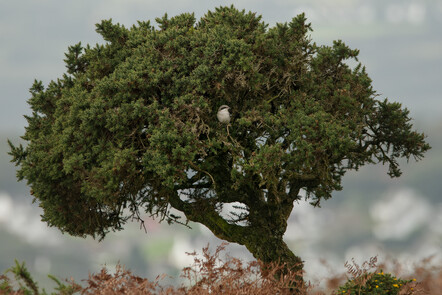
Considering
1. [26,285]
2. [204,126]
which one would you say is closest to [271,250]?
[204,126]

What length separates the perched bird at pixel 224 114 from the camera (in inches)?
626

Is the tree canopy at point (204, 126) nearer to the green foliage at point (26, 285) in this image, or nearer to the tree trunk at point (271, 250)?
the tree trunk at point (271, 250)

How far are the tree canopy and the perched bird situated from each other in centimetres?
36

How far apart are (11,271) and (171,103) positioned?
8508mm

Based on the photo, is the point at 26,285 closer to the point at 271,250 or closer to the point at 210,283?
the point at 210,283

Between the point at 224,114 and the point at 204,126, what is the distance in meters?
0.72

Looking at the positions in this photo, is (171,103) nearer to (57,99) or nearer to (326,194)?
(57,99)

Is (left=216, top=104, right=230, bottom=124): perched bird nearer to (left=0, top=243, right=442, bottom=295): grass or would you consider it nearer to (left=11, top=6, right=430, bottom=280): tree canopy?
(left=11, top=6, right=430, bottom=280): tree canopy

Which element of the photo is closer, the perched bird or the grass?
the grass

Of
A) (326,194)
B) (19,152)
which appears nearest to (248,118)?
(326,194)

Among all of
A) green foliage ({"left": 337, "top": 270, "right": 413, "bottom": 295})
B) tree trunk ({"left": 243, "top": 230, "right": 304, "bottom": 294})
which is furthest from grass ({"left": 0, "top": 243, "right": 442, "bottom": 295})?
tree trunk ({"left": 243, "top": 230, "right": 304, "bottom": 294})

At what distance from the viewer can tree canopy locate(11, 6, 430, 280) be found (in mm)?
15586

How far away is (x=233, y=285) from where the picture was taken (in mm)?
9977

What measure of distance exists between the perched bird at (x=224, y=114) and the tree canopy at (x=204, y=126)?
360mm
